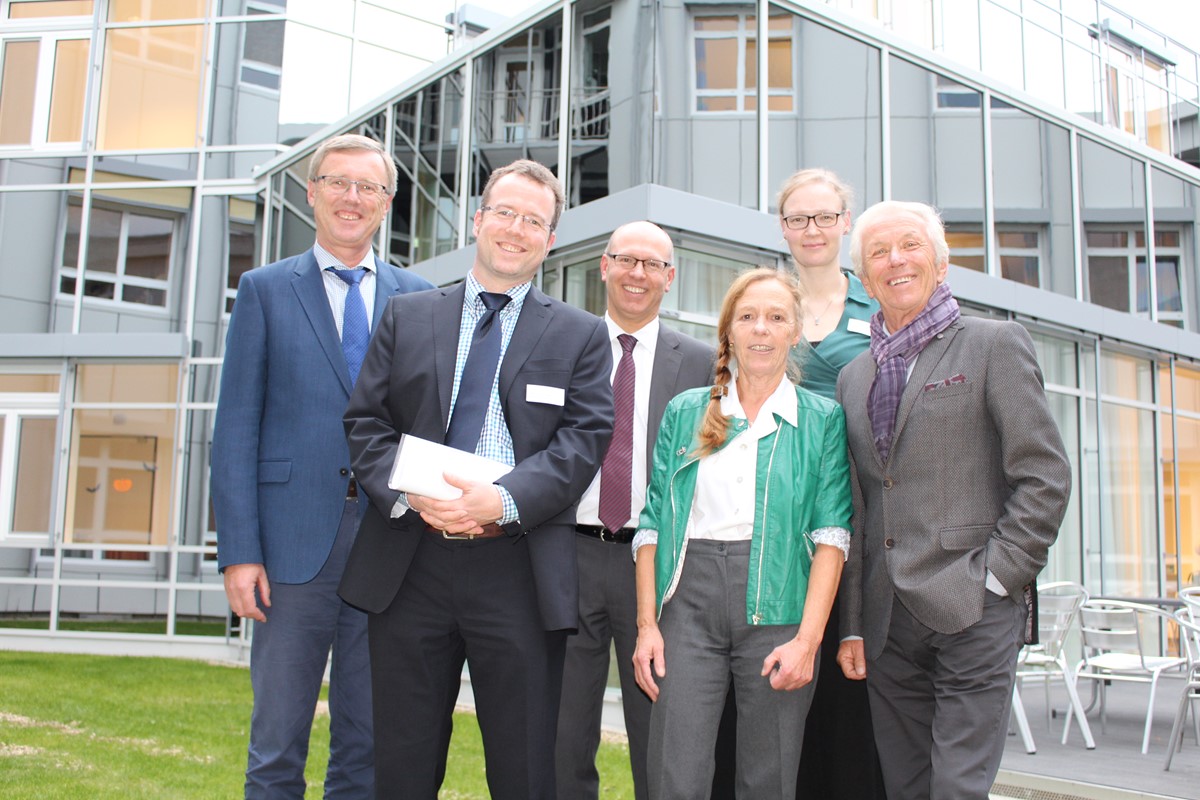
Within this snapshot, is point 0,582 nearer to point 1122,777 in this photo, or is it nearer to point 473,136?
point 473,136

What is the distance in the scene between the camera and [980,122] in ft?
31.2

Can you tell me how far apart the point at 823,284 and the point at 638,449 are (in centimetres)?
80

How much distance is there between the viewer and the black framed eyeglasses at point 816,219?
3.02 m

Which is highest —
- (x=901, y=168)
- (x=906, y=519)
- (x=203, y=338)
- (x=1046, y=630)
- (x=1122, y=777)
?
(x=901, y=168)

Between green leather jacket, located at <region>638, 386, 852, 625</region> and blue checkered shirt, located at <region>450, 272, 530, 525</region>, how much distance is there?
44 cm

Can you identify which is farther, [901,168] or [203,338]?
[203,338]

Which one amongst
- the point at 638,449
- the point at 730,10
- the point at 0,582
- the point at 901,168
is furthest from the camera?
the point at 0,582

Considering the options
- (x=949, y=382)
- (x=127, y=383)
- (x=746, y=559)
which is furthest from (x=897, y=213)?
(x=127, y=383)

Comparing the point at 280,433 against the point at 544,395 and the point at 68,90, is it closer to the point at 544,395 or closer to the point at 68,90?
the point at 544,395

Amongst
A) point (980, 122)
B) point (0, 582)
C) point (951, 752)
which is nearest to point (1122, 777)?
point (951, 752)

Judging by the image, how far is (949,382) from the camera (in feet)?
7.81

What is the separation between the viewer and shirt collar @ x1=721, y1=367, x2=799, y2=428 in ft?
8.49

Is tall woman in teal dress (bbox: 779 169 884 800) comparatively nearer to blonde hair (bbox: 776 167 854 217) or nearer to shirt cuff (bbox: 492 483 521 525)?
blonde hair (bbox: 776 167 854 217)

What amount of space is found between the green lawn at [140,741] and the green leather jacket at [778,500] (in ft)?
9.02
